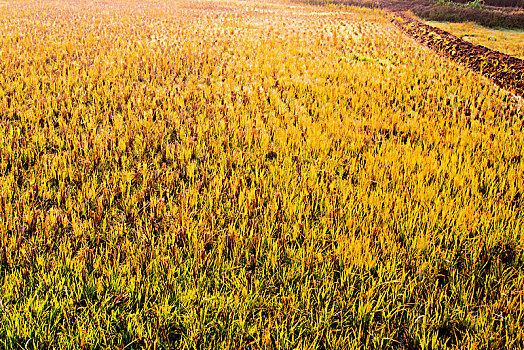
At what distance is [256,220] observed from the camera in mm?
2287

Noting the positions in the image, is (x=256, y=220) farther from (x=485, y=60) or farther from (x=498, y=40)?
(x=498, y=40)

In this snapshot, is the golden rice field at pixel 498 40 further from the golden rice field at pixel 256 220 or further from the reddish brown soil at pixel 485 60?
the golden rice field at pixel 256 220

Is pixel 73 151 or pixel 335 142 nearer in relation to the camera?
pixel 73 151

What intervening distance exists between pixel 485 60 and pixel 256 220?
986 centimetres

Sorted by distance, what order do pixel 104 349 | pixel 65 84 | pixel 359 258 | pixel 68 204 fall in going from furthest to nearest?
pixel 65 84, pixel 68 204, pixel 359 258, pixel 104 349

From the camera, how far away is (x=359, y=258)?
1979 mm

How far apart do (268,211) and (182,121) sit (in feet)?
7.23

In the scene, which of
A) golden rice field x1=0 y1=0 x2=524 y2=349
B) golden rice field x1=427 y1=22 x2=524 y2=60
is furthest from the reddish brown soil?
golden rice field x1=0 y1=0 x2=524 y2=349

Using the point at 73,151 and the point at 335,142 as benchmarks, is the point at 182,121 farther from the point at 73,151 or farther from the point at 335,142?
the point at 335,142

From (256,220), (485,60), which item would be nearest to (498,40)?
(485,60)

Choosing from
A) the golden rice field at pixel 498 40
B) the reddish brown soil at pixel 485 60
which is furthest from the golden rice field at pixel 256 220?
the golden rice field at pixel 498 40

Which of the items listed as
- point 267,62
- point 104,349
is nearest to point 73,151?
point 104,349

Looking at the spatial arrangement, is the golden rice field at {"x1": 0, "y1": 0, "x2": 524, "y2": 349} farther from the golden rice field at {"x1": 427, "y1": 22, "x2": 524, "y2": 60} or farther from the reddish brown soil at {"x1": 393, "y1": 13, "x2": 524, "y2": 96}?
the golden rice field at {"x1": 427, "y1": 22, "x2": 524, "y2": 60}

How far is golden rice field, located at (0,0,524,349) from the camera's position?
1605 millimetres
